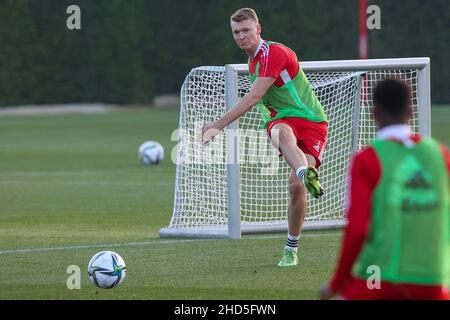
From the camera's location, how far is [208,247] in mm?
10445

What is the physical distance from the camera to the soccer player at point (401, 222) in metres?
4.68

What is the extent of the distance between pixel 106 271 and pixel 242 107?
170 cm

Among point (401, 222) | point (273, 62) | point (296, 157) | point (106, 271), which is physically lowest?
point (106, 271)

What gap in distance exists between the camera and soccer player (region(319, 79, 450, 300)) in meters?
4.68

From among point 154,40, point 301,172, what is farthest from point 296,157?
point 154,40

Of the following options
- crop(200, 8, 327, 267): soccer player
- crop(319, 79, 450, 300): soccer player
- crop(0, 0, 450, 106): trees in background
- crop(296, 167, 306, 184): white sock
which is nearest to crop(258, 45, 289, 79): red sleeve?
crop(200, 8, 327, 267): soccer player

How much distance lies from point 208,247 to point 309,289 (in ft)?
8.56

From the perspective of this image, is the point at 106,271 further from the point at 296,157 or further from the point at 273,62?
the point at 273,62

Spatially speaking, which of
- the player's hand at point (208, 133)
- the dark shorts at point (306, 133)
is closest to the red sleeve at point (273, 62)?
the dark shorts at point (306, 133)

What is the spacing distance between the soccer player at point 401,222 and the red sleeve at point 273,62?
4335 mm

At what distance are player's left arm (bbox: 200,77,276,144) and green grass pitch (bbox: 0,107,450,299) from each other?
3.51ft

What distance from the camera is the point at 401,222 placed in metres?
4.69

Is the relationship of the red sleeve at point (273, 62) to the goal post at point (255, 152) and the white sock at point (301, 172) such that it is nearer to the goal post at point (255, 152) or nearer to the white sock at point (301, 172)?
the white sock at point (301, 172)

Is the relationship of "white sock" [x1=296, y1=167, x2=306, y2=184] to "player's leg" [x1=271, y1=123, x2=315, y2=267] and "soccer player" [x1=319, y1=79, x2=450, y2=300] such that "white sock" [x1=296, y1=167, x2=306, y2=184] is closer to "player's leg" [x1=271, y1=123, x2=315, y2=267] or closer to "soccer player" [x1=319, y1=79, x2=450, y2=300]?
"player's leg" [x1=271, y1=123, x2=315, y2=267]
